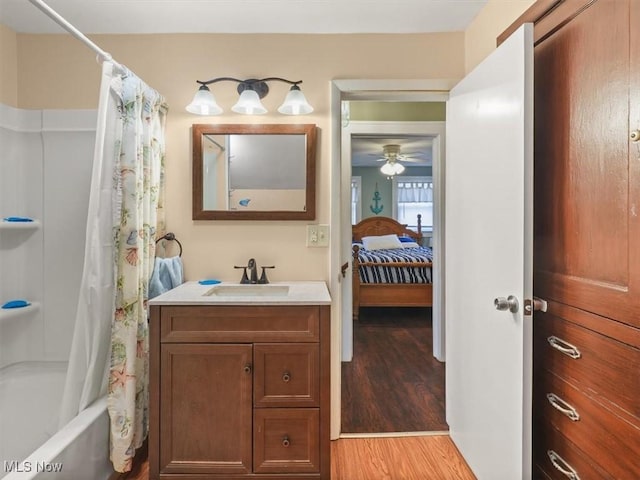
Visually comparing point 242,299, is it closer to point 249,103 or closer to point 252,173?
point 252,173

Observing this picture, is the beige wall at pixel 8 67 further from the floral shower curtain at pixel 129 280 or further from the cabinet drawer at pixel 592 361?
the cabinet drawer at pixel 592 361

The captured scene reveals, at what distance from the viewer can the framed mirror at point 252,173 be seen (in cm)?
212

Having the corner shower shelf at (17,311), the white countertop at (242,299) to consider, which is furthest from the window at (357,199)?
the corner shower shelf at (17,311)

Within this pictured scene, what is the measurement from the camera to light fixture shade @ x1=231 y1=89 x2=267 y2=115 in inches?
78.5

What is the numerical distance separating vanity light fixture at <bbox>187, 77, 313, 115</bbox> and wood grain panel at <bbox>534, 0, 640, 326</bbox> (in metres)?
1.14

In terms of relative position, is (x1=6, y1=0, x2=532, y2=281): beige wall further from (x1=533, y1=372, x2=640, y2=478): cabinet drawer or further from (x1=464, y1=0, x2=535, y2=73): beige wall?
(x1=533, y1=372, x2=640, y2=478): cabinet drawer

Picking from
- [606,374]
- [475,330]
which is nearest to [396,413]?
[475,330]

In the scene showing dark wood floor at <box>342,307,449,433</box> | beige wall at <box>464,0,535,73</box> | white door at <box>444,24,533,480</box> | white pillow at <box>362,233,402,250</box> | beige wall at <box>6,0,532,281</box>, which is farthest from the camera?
white pillow at <box>362,233,402,250</box>

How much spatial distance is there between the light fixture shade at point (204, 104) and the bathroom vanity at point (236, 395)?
1.09 metres

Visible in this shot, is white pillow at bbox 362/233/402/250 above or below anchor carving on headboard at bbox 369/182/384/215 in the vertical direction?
below

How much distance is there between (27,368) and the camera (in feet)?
6.84

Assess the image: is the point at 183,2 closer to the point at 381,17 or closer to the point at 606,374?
the point at 381,17

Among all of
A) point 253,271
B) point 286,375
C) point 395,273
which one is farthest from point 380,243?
point 286,375

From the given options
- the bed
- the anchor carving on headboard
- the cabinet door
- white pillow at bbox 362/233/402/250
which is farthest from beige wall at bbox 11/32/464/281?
the anchor carving on headboard
